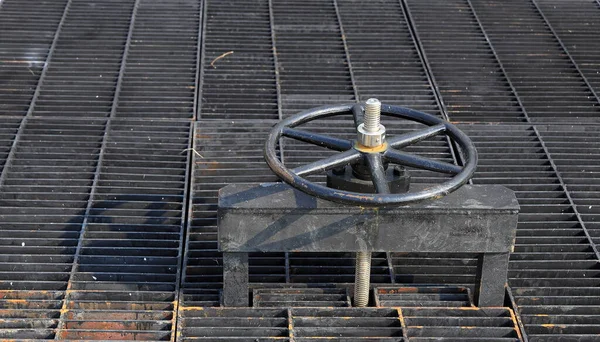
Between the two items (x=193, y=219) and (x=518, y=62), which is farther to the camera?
(x=518, y=62)

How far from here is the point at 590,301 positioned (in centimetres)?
422

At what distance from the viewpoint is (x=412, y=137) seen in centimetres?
404

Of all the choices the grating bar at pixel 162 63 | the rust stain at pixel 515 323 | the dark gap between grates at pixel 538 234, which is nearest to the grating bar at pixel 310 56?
the grating bar at pixel 162 63

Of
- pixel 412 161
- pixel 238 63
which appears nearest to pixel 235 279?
pixel 412 161

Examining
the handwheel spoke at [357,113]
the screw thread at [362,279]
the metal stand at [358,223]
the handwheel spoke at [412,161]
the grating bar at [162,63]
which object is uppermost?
the handwheel spoke at [412,161]

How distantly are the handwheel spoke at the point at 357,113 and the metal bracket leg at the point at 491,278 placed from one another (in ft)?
2.64

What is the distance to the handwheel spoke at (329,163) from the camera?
3.76 metres

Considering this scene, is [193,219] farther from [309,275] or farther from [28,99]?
[28,99]

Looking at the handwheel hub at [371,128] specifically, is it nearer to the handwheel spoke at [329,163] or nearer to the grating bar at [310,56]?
the handwheel spoke at [329,163]

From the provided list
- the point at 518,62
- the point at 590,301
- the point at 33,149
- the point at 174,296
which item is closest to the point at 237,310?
the point at 174,296

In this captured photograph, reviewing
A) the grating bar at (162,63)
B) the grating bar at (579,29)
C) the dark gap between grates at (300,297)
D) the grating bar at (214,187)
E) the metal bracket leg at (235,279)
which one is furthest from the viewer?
the grating bar at (579,29)

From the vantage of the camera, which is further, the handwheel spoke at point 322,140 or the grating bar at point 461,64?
the grating bar at point 461,64

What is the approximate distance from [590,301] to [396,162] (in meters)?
1.19

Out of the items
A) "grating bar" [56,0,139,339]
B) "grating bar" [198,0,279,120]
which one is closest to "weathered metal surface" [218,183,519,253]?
"grating bar" [56,0,139,339]
